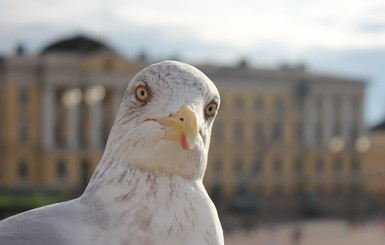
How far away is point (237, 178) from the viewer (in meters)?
31.9

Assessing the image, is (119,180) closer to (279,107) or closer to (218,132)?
(218,132)

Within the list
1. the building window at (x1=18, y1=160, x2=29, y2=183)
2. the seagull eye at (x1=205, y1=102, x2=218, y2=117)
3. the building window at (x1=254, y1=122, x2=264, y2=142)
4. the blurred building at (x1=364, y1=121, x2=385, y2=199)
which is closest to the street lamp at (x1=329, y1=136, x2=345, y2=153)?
→ the blurred building at (x1=364, y1=121, x2=385, y2=199)

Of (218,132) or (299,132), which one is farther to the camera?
(299,132)

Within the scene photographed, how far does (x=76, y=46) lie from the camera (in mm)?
30516

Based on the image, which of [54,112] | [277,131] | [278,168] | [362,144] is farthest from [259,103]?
[54,112]

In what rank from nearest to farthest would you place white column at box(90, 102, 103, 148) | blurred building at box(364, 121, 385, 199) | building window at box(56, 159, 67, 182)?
building window at box(56, 159, 67, 182) → white column at box(90, 102, 103, 148) → blurred building at box(364, 121, 385, 199)

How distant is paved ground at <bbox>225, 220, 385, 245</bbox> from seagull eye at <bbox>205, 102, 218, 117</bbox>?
18372 mm

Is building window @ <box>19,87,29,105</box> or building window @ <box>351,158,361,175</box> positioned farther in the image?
building window @ <box>351,158,361,175</box>

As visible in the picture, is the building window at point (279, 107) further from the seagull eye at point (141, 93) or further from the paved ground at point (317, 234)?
the seagull eye at point (141, 93)

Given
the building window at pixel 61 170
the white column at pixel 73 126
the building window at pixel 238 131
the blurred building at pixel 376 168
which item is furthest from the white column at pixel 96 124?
the blurred building at pixel 376 168

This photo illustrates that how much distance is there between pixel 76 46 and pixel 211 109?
29719mm

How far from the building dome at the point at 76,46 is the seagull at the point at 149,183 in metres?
28.9

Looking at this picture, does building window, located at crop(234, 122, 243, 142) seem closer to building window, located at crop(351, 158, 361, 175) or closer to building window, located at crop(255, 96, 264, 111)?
building window, located at crop(255, 96, 264, 111)

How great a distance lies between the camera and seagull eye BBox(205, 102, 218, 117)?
1163mm
